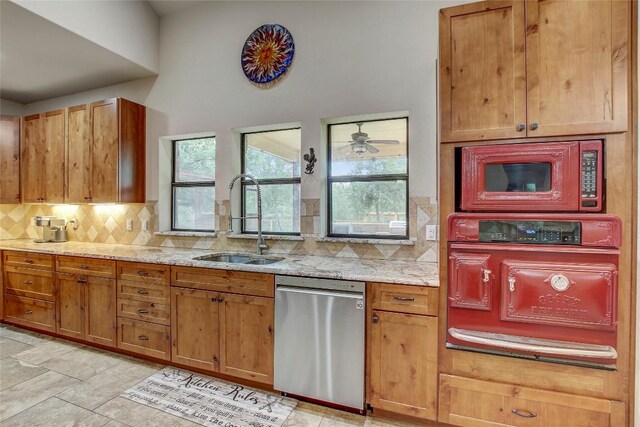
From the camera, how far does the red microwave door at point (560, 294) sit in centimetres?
153

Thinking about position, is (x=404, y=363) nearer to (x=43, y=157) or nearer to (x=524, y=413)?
(x=524, y=413)

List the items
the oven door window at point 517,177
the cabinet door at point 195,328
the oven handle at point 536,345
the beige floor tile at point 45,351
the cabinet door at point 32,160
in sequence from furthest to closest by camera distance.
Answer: the cabinet door at point 32,160, the beige floor tile at point 45,351, the cabinet door at point 195,328, the oven door window at point 517,177, the oven handle at point 536,345

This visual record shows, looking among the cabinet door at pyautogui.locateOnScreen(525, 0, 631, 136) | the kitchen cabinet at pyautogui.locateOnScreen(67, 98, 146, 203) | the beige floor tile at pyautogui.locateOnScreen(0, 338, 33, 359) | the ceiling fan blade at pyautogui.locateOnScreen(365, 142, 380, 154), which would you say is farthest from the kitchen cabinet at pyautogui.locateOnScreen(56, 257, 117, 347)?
the cabinet door at pyautogui.locateOnScreen(525, 0, 631, 136)

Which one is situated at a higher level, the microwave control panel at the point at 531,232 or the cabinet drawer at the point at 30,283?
the microwave control panel at the point at 531,232

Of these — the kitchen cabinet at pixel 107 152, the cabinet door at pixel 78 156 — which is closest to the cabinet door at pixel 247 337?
the kitchen cabinet at pixel 107 152

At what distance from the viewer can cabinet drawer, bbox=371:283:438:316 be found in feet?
5.98

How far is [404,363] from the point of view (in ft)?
6.11

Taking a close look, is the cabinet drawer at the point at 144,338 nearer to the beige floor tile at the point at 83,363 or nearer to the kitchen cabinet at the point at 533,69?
the beige floor tile at the point at 83,363

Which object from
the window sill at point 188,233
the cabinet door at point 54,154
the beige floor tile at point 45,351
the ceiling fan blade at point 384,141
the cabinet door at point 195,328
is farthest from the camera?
the cabinet door at point 54,154

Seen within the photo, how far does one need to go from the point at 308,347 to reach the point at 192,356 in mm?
1007

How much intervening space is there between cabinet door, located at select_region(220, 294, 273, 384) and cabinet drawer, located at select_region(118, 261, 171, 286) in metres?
0.58

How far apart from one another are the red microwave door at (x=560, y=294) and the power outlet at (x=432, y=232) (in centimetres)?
72

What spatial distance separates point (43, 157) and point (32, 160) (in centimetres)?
21

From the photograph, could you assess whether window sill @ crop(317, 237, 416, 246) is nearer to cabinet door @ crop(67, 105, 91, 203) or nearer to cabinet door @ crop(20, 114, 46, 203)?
cabinet door @ crop(67, 105, 91, 203)
